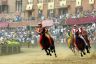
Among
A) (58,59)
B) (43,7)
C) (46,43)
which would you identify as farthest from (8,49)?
(43,7)

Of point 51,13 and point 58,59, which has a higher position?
point 51,13

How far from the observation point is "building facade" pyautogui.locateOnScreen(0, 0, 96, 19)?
4872cm

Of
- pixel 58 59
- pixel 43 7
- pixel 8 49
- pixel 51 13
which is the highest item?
pixel 43 7

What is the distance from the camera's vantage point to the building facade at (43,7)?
4872 cm

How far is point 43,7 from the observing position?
56062 mm

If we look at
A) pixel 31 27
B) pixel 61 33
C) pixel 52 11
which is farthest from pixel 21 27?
pixel 61 33

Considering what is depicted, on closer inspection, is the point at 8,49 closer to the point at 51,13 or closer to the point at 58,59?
the point at 58,59

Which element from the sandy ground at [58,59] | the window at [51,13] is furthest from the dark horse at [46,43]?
the window at [51,13]

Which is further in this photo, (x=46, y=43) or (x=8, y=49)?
(x=8, y=49)

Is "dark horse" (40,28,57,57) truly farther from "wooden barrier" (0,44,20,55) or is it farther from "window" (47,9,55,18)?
"window" (47,9,55,18)

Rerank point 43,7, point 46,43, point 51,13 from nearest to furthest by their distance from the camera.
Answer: point 46,43 → point 51,13 → point 43,7

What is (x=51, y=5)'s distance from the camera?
54.5m

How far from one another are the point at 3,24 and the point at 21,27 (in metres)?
4.26

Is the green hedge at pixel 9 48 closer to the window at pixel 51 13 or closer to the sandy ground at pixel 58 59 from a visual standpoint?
the sandy ground at pixel 58 59
